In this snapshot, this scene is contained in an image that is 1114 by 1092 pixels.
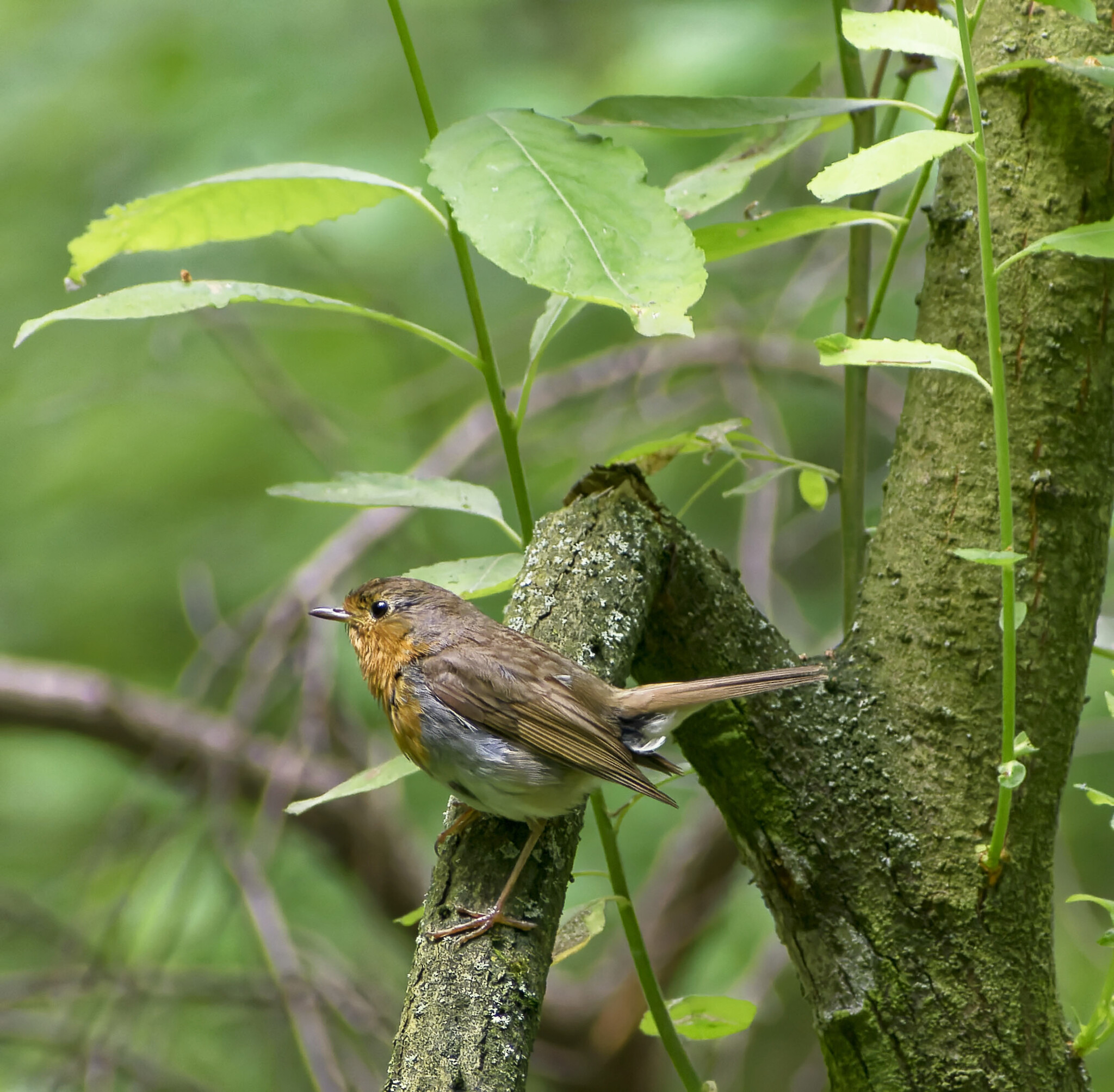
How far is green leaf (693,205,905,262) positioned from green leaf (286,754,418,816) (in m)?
1.02

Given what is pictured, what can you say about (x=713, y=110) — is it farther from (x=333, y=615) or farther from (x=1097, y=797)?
(x=333, y=615)

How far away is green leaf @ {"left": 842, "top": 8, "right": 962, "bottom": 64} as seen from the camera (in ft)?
5.09

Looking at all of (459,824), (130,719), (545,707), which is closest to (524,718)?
(545,707)

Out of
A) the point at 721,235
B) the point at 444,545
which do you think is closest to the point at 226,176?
the point at 721,235

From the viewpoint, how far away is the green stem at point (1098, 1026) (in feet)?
5.18

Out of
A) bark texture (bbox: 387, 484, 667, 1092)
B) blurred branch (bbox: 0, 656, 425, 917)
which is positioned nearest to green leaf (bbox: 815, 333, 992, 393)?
bark texture (bbox: 387, 484, 667, 1092)

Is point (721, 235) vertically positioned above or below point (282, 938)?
above

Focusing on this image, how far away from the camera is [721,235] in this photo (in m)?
1.89

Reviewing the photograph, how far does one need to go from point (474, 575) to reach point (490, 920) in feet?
2.37

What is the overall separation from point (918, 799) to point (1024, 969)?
307mm

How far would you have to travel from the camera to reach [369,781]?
1772 millimetres

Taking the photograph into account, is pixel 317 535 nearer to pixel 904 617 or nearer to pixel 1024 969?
pixel 904 617

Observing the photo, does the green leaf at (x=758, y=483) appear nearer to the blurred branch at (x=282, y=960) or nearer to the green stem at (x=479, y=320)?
the green stem at (x=479, y=320)

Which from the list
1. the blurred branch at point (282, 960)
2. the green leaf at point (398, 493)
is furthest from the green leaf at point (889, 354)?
the blurred branch at point (282, 960)
